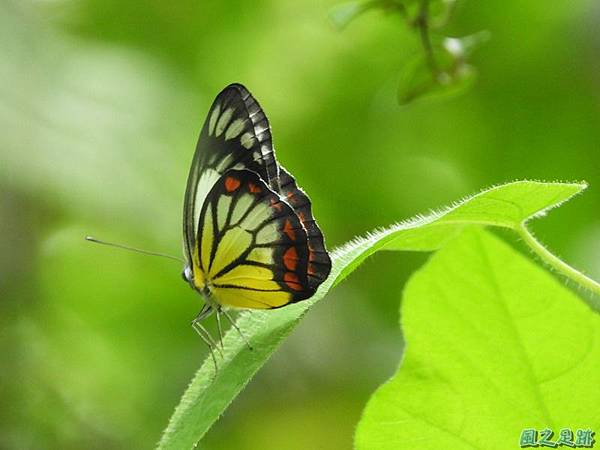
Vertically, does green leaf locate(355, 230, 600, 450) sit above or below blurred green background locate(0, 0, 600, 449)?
below

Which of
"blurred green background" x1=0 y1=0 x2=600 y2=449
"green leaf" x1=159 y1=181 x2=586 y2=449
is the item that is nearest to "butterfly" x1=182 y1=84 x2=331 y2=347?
"green leaf" x1=159 y1=181 x2=586 y2=449

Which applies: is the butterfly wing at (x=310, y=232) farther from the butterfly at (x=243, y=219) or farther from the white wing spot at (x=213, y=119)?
the white wing spot at (x=213, y=119)

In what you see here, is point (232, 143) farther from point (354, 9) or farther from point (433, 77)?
point (433, 77)

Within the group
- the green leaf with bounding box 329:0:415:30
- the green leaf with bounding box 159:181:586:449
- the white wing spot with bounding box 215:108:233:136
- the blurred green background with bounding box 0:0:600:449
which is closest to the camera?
the green leaf with bounding box 159:181:586:449

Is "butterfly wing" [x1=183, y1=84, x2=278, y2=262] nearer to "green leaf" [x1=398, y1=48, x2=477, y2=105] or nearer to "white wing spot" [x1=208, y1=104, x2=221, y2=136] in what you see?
"white wing spot" [x1=208, y1=104, x2=221, y2=136]

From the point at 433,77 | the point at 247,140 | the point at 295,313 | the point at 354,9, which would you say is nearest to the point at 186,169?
the point at 433,77

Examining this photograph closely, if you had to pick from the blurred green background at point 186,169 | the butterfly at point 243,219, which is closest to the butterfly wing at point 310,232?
the butterfly at point 243,219

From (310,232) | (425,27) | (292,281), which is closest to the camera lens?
(292,281)
